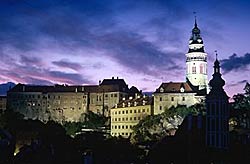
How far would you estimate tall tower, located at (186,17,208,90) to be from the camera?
395 feet

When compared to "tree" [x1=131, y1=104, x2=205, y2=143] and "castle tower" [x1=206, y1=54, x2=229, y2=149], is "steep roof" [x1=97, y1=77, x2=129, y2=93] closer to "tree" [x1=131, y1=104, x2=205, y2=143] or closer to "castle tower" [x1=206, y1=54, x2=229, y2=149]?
"tree" [x1=131, y1=104, x2=205, y2=143]

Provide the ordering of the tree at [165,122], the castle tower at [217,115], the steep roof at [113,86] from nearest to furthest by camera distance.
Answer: the castle tower at [217,115]
the tree at [165,122]
the steep roof at [113,86]

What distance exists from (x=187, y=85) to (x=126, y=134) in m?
18.4

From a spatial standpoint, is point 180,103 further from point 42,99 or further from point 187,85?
point 42,99

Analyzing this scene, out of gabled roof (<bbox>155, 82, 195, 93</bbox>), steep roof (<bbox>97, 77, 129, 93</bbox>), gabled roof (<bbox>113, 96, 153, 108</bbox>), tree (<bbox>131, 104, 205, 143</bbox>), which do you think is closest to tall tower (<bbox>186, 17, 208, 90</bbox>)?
gabled roof (<bbox>155, 82, 195, 93</bbox>)

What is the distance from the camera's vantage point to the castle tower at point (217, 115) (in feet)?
98.5

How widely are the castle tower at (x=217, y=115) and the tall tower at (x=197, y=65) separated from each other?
287 ft

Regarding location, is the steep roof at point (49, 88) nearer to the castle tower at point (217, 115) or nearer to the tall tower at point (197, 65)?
the tall tower at point (197, 65)

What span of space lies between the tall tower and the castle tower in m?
87.4

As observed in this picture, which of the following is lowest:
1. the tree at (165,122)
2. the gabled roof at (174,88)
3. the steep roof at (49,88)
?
the tree at (165,122)

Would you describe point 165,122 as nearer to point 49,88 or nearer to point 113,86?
point 113,86

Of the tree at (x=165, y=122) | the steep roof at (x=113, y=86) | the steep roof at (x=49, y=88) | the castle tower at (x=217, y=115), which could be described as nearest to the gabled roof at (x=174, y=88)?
the tree at (x=165, y=122)

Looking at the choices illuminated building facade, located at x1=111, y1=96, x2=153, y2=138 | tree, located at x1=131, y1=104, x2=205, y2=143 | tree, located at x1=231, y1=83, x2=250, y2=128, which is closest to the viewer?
tree, located at x1=231, y1=83, x2=250, y2=128

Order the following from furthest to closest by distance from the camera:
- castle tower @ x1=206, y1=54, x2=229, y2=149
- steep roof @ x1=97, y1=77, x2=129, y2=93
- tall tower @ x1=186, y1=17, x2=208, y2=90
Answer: steep roof @ x1=97, y1=77, x2=129, y2=93 → tall tower @ x1=186, y1=17, x2=208, y2=90 → castle tower @ x1=206, y1=54, x2=229, y2=149
